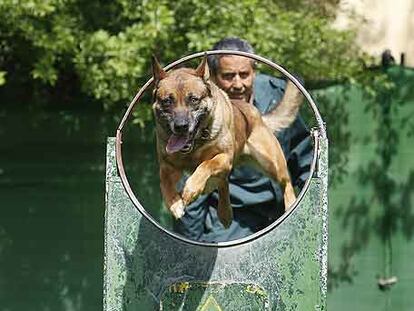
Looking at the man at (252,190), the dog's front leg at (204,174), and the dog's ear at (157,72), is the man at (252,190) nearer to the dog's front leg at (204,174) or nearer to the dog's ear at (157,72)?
the dog's front leg at (204,174)

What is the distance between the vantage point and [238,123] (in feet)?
13.9

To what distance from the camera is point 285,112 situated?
484cm

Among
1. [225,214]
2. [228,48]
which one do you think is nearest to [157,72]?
[225,214]

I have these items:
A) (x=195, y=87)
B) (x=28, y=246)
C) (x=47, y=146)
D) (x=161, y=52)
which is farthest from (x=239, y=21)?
(x=195, y=87)

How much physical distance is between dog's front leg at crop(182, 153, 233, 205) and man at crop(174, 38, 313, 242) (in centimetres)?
95

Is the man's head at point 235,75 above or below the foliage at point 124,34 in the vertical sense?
below

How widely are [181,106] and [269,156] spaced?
729 mm

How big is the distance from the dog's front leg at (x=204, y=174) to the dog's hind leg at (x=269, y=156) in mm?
349

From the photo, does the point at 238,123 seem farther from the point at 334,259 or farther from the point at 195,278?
the point at 334,259

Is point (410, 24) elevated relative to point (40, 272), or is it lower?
elevated

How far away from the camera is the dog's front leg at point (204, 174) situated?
3.88 metres

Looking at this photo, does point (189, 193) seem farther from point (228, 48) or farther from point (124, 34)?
point (124, 34)

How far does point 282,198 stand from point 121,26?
1.98 metres

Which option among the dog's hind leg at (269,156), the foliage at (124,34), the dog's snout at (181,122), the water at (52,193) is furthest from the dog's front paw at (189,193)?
the water at (52,193)
